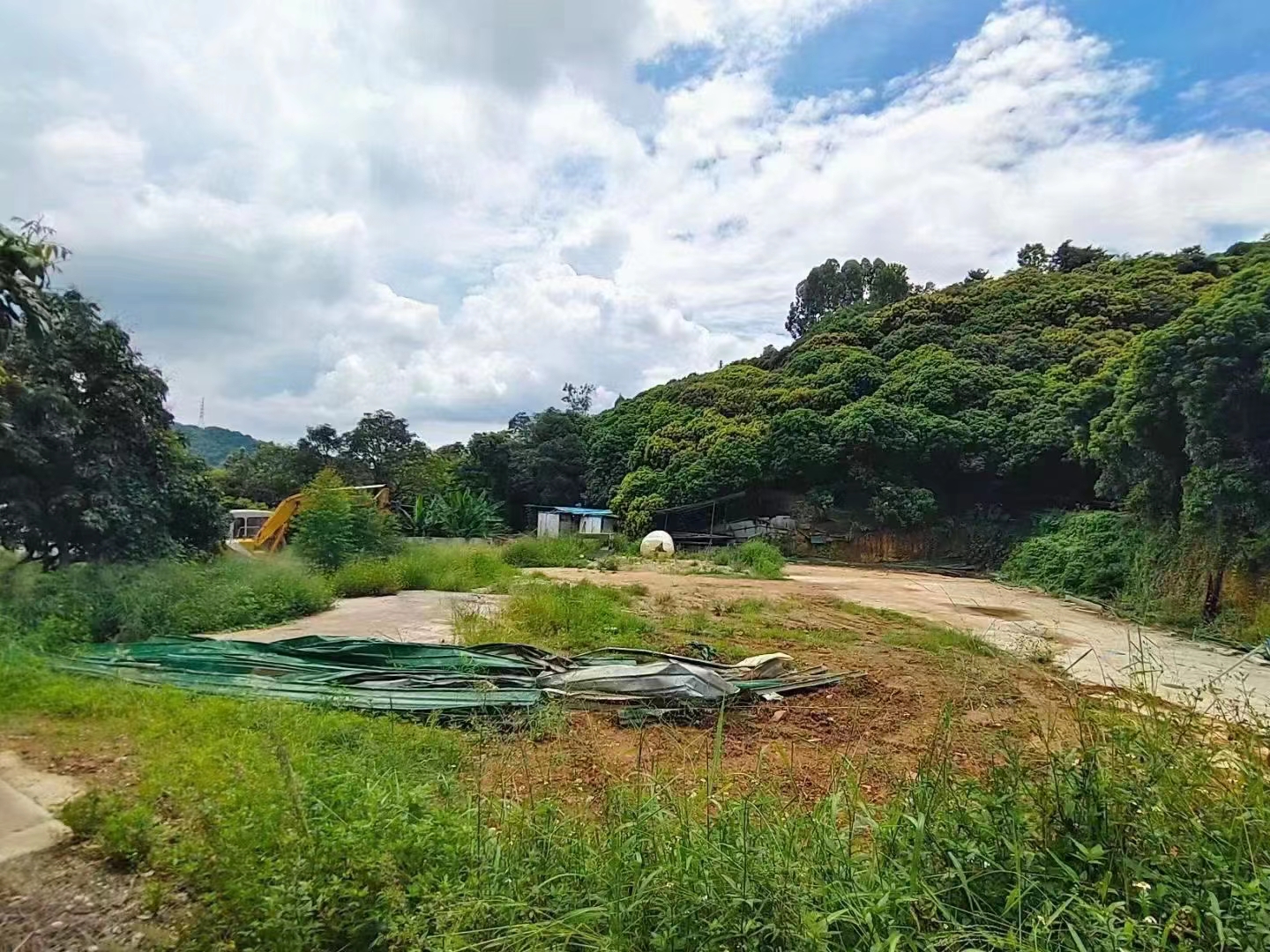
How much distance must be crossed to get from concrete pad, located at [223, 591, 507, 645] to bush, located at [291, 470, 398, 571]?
169cm

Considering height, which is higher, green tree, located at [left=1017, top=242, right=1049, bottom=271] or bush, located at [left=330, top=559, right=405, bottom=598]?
green tree, located at [left=1017, top=242, right=1049, bottom=271]

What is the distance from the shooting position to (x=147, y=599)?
6.20 metres

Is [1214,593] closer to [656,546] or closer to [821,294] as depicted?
[656,546]

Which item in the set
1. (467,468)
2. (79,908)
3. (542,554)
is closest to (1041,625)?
(79,908)

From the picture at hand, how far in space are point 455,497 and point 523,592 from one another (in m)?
12.1

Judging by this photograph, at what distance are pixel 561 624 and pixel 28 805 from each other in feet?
15.1

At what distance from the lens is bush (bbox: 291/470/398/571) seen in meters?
10.6

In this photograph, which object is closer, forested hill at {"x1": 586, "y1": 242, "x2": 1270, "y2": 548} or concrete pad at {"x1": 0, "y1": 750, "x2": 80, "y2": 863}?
concrete pad at {"x1": 0, "y1": 750, "x2": 80, "y2": 863}

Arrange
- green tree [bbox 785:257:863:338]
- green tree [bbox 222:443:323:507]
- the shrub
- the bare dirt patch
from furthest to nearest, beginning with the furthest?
green tree [bbox 785:257:863:338] < green tree [bbox 222:443:323:507] < the shrub < the bare dirt patch

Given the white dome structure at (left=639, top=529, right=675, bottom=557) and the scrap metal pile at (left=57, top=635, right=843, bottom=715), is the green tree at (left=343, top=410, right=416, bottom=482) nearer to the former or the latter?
the white dome structure at (left=639, top=529, right=675, bottom=557)

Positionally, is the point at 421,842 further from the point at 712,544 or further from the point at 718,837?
the point at 712,544

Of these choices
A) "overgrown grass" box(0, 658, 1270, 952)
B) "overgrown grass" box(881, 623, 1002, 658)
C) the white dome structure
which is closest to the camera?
"overgrown grass" box(0, 658, 1270, 952)

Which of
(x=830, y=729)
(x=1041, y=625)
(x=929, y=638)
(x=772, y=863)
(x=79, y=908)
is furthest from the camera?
(x=1041, y=625)

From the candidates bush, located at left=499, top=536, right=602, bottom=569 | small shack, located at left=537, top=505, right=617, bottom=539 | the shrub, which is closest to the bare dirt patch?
bush, located at left=499, top=536, right=602, bottom=569
